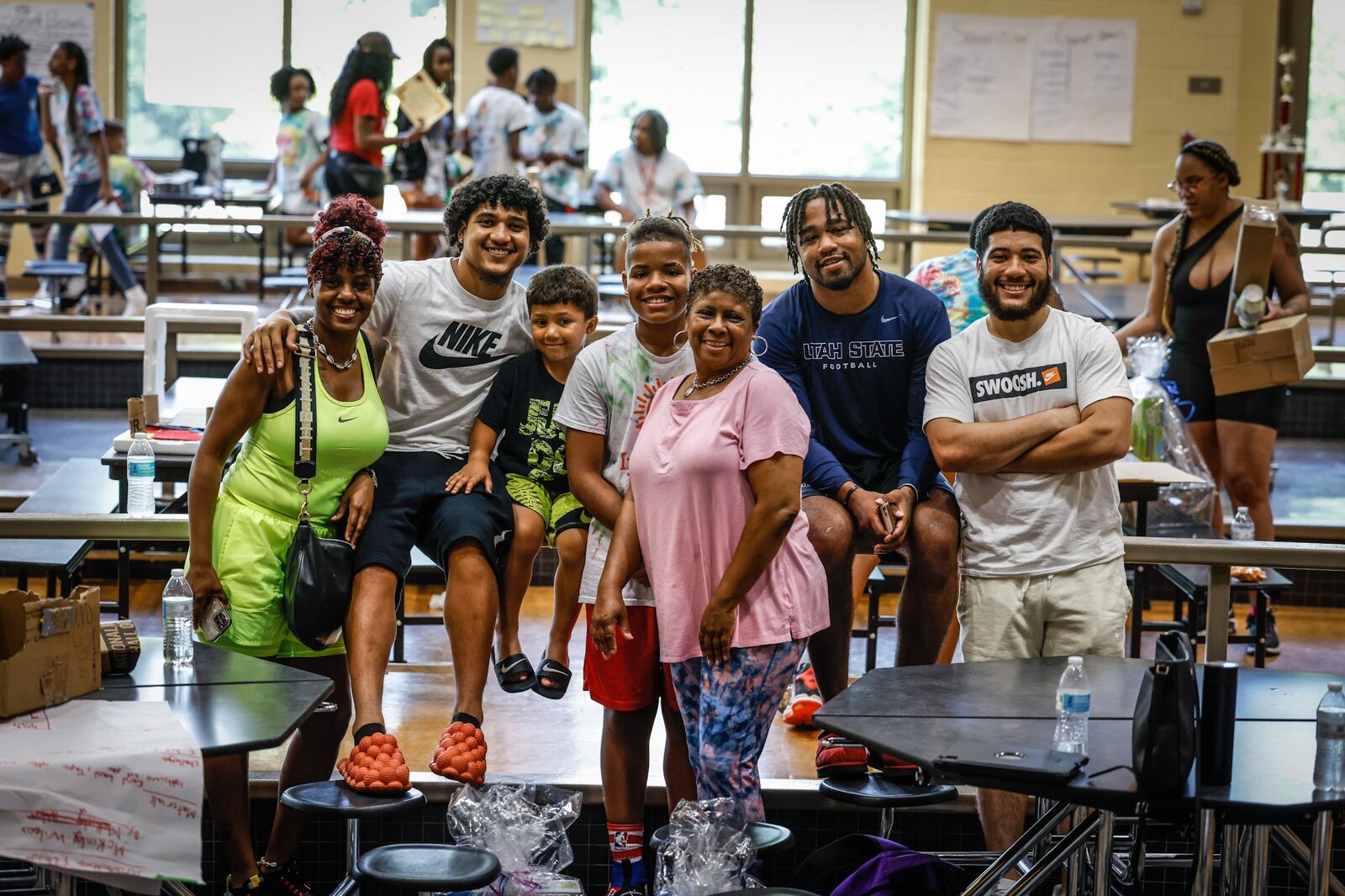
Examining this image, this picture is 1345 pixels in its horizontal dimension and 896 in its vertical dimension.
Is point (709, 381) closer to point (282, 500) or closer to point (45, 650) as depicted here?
point (282, 500)

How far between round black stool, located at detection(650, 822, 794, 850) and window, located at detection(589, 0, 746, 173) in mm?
10126

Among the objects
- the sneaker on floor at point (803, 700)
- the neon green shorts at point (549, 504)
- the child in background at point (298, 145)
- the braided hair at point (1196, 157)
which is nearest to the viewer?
the neon green shorts at point (549, 504)

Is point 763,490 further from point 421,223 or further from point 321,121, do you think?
point 321,121

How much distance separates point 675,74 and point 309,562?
1018 centimetres

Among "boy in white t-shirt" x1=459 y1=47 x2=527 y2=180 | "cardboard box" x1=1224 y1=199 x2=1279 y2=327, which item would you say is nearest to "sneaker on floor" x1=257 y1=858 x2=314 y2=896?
"cardboard box" x1=1224 y1=199 x2=1279 y2=327

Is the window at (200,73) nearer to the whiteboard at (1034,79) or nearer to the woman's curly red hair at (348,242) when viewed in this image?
the whiteboard at (1034,79)

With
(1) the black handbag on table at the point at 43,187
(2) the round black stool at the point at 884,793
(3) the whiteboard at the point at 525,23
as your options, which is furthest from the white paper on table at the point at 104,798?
(3) the whiteboard at the point at 525,23

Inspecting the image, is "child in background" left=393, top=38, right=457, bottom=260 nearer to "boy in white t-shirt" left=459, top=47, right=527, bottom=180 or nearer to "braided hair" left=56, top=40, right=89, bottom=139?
"boy in white t-shirt" left=459, top=47, right=527, bottom=180

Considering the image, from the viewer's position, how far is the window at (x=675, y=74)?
12570 millimetres

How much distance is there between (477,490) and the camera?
11.0 feet

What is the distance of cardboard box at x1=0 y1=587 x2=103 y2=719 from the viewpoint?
258 centimetres

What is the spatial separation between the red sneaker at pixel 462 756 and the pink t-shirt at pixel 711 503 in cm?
42

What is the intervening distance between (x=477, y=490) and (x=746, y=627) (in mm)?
703

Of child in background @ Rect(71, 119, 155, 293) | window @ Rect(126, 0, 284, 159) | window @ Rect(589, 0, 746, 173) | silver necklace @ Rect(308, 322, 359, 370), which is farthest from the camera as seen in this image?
window @ Rect(589, 0, 746, 173)
